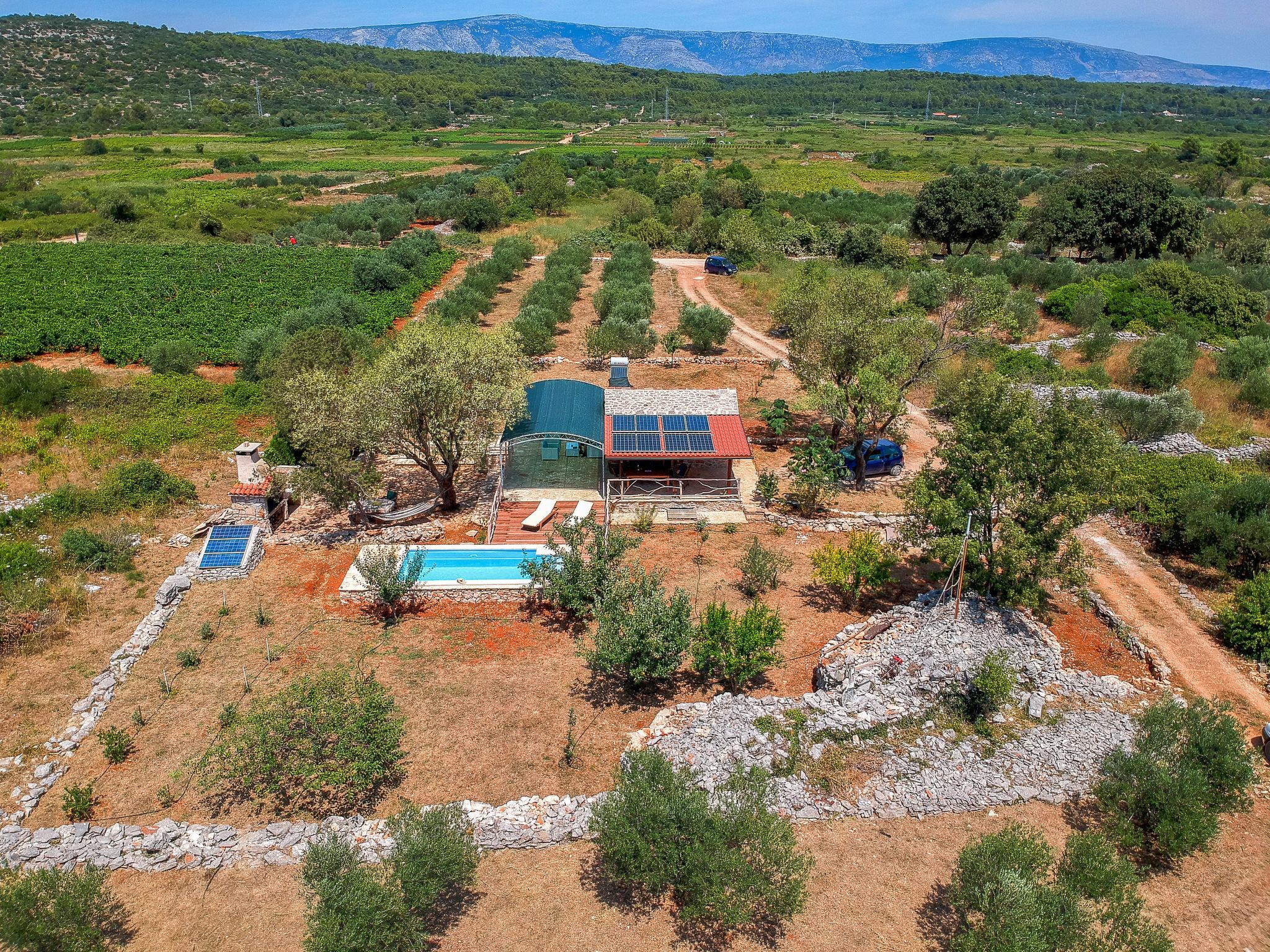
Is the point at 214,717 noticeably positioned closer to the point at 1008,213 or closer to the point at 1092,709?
the point at 1092,709

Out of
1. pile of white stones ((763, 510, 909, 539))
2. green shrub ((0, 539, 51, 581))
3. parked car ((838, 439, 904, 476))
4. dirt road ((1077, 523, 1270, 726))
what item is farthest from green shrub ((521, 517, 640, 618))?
dirt road ((1077, 523, 1270, 726))

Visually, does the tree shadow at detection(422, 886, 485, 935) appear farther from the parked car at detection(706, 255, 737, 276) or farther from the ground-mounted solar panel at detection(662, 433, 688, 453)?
the parked car at detection(706, 255, 737, 276)

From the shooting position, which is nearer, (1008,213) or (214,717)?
(214,717)

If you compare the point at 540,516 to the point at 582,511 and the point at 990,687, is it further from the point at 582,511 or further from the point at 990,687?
the point at 990,687

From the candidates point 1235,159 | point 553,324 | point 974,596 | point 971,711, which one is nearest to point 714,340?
point 553,324

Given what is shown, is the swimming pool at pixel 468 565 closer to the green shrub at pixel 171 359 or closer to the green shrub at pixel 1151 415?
the green shrub at pixel 171 359

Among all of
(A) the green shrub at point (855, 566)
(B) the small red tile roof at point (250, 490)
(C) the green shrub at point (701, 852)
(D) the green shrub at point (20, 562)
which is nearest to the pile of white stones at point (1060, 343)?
(A) the green shrub at point (855, 566)
